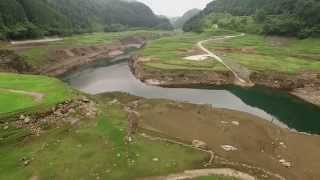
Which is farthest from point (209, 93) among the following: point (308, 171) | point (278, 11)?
point (278, 11)

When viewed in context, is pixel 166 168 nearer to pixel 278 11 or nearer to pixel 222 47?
pixel 222 47

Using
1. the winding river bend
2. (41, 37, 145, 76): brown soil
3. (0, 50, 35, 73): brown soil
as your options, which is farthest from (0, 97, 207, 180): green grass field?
(41, 37, 145, 76): brown soil

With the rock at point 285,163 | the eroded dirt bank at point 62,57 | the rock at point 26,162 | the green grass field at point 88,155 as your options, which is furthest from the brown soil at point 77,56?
the rock at point 285,163

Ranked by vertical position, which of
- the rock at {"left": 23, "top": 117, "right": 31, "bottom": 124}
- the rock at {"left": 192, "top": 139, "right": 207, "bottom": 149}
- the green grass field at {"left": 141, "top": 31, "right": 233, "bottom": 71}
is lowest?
the rock at {"left": 192, "top": 139, "right": 207, "bottom": 149}

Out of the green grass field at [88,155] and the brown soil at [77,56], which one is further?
the brown soil at [77,56]

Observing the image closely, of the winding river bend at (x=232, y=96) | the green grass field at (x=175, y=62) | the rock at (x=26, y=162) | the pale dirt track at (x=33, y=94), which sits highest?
the pale dirt track at (x=33, y=94)

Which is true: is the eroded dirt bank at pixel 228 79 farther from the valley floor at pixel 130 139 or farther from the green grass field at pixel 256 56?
the valley floor at pixel 130 139

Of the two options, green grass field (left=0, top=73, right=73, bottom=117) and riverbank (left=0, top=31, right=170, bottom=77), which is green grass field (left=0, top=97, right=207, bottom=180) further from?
riverbank (left=0, top=31, right=170, bottom=77)
